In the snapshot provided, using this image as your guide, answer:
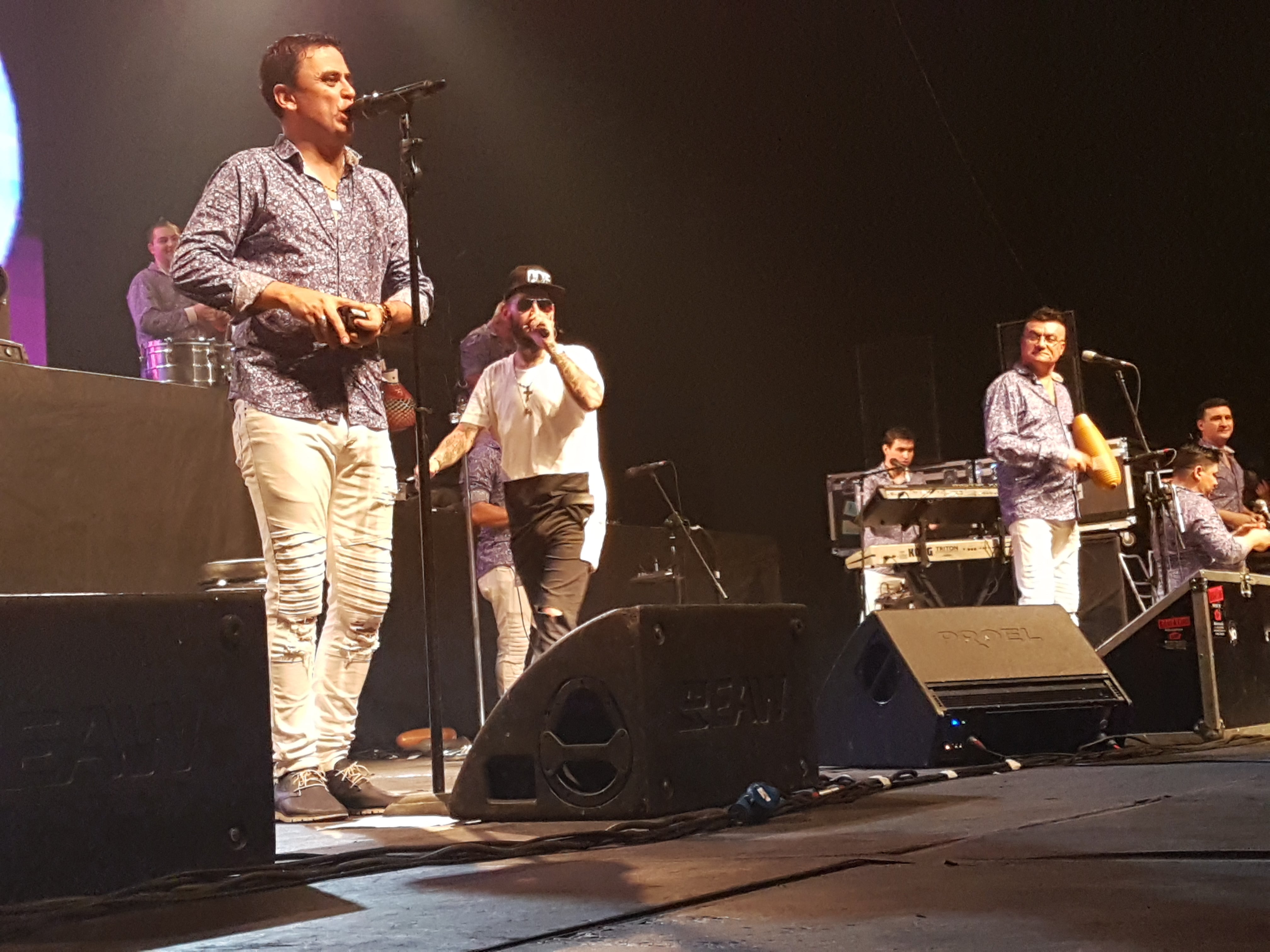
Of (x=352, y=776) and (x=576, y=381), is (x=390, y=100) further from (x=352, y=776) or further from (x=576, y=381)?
(x=352, y=776)

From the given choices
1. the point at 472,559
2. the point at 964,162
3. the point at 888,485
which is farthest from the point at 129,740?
the point at 964,162

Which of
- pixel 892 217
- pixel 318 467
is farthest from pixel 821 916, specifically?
pixel 892 217

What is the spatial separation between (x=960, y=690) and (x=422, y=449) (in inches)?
76.9

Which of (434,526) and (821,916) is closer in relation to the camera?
(821,916)

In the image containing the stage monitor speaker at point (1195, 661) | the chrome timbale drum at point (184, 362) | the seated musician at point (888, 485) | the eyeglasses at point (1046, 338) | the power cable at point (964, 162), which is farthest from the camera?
the power cable at point (964, 162)

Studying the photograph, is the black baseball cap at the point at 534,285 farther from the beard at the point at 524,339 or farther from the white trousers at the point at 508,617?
the white trousers at the point at 508,617

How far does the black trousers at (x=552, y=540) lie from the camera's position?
471 cm

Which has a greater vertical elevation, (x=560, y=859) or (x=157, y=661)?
(x=157, y=661)

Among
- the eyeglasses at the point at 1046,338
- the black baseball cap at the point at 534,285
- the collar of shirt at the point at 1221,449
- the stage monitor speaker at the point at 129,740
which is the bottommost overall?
the stage monitor speaker at the point at 129,740

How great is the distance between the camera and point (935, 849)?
249 cm

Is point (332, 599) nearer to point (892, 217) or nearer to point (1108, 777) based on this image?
point (1108, 777)

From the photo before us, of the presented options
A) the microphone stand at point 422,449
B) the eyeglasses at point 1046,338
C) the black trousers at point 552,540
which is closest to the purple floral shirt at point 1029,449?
the eyeglasses at point 1046,338

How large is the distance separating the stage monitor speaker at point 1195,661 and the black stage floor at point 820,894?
2460mm

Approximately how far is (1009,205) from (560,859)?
8.71m
